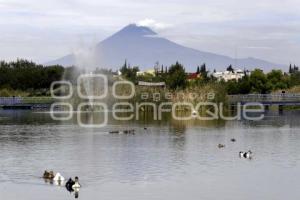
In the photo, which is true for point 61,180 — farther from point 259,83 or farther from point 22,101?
point 259,83

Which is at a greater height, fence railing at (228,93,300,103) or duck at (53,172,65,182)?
fence railing at (228,93,300,103)

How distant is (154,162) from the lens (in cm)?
3962

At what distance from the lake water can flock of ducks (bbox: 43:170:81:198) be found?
359 millimetres

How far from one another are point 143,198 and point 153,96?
223 feet

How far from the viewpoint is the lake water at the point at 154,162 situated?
100 ft

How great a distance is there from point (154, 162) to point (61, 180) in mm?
8105

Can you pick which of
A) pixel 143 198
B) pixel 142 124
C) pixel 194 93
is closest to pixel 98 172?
pixel 143 198

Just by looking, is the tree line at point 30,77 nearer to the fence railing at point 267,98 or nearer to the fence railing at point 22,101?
the fence railing at point 22,101

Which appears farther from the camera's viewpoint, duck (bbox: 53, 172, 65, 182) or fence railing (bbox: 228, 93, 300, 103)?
fence railing (bbox: 228, 93, 300, 103)

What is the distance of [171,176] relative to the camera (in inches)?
1358

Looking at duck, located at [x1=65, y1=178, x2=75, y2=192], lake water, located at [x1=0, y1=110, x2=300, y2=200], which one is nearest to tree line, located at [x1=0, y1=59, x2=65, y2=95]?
lake water, located at [x1=0, y1=110, x2=300, y2=200]

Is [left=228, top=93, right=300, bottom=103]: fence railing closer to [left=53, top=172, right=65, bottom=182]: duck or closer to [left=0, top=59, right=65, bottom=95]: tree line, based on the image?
[left=0, top=59, right=65, bottom=95]: tree line

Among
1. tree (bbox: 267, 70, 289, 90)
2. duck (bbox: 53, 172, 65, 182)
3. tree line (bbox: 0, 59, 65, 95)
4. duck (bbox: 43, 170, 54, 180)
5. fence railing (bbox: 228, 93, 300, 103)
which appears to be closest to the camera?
duck (bbox: 53, 172, 65, 182)

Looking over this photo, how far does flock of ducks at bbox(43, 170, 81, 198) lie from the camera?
1203 inches
